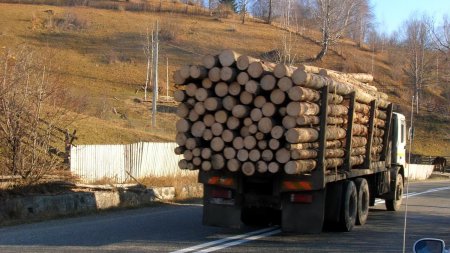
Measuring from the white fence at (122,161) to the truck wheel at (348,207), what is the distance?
8.63 metres

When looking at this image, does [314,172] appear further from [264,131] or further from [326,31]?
[326,31]

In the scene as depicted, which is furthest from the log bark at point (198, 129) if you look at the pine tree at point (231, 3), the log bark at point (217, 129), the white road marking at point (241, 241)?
the pine tree at point (231, 3)

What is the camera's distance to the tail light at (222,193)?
1153cm

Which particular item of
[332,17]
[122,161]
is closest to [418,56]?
[332,17]

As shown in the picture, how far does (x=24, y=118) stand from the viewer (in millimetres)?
16578

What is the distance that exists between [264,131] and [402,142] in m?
8.40

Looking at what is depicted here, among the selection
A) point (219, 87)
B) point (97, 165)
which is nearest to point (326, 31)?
point (97, 165)

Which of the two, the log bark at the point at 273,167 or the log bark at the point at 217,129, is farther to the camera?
the log bark at the point at 217,129

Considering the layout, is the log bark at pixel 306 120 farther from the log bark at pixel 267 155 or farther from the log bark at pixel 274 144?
the log bark at pixel 267 155

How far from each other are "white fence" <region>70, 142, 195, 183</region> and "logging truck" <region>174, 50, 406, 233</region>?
27.6 feet

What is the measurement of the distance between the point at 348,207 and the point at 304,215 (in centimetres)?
193

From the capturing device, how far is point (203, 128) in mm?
11258

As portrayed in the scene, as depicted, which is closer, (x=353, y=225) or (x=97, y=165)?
(x=353, y=225)

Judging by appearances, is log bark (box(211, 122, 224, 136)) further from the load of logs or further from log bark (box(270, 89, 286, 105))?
log bark (box(270, 89, 286, 105))
